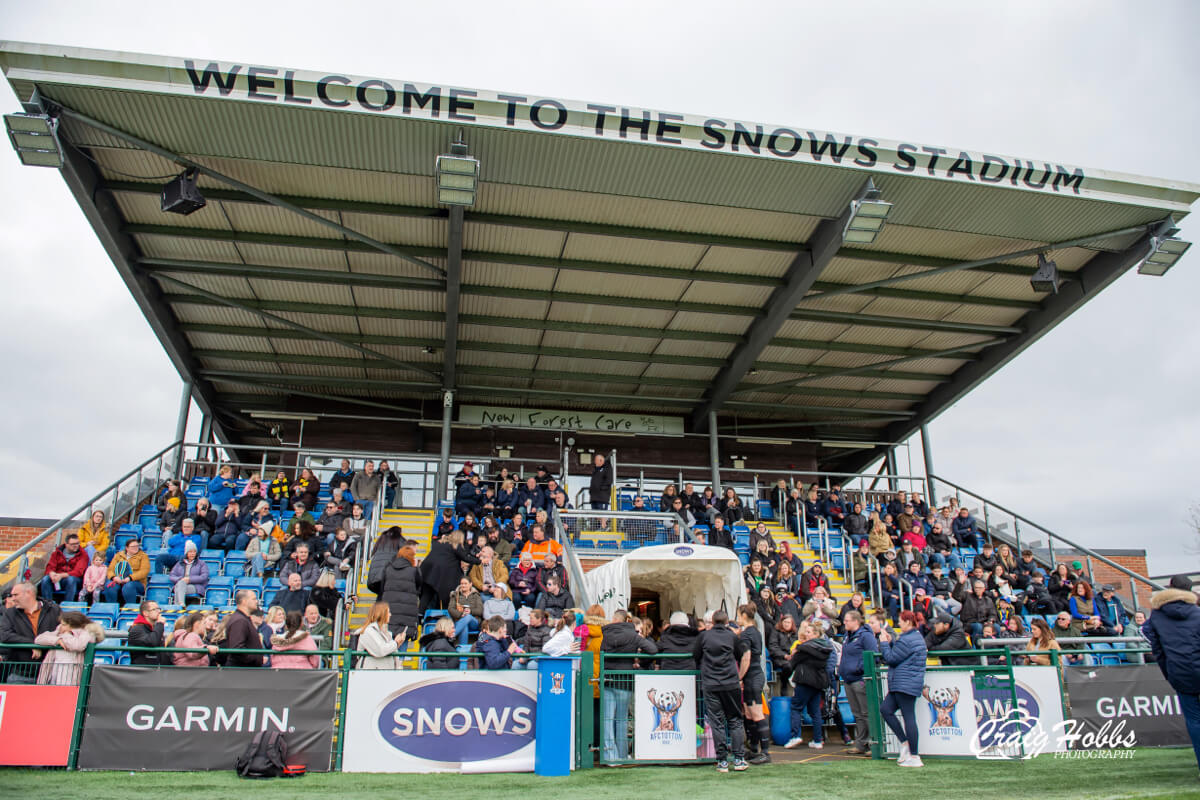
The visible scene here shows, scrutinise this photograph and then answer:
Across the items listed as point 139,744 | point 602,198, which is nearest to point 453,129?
point 602,198

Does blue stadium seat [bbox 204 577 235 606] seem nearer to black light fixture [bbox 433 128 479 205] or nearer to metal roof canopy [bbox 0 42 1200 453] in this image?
metal roof canopy [bbox 0 42 1200 453]

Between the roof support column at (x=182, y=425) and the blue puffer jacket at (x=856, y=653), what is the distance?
15.5 meters

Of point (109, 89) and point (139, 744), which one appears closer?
point (139, 744)

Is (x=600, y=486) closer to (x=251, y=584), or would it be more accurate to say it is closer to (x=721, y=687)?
(x=251, y=584)

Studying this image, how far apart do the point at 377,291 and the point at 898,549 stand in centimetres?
1233

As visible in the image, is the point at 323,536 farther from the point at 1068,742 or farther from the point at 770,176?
the point at 1068,742

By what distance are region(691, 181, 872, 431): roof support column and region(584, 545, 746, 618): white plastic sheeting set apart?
6356mm

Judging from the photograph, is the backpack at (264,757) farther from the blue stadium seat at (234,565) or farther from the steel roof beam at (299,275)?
the steel roof beam at (299,275)

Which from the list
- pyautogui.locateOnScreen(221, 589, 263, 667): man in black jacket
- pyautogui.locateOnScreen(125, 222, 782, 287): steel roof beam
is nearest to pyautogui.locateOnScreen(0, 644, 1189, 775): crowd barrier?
pyautogui.locateOnScreen(221, 589, 263, 667): man in black jacket

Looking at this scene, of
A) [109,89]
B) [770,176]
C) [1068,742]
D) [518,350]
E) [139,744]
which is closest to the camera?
[139,744]

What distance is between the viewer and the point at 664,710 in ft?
27.7

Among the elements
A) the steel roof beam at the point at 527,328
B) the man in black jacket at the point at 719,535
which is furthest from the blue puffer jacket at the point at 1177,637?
the steel roof beam at the point at 527,328

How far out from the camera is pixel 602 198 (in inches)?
590

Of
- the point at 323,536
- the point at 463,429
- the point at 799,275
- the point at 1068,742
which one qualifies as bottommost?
the point at 1068,742
